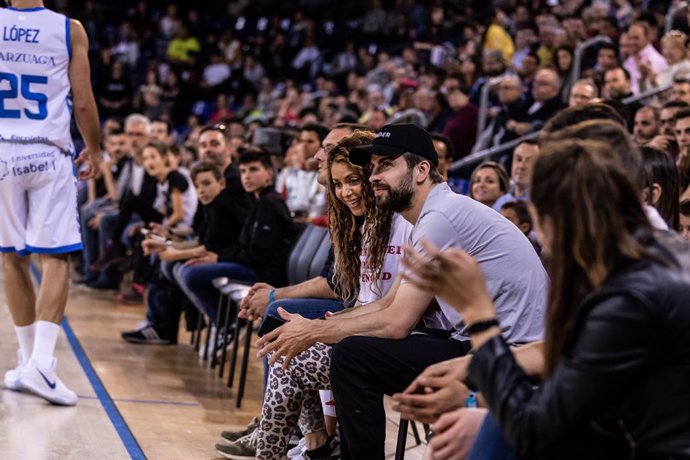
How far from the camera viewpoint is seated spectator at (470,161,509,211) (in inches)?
243

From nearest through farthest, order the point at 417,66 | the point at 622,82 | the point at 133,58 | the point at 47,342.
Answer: the point at 47,342 < the point at 622,82 < the point at 417,66 < the point at 133,58

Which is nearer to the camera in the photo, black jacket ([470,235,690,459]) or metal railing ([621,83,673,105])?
black jacket ([470,235,690,459])

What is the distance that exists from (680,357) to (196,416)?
3.31m

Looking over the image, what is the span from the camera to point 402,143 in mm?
3506

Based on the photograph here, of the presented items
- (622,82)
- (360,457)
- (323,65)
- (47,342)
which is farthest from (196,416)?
(323,65)

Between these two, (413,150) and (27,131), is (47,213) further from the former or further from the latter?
(413,150)

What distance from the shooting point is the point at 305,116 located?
11.4 metres

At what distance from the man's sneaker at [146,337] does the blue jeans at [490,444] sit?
4.90 metres

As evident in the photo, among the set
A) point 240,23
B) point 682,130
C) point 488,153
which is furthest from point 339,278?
point 240,23

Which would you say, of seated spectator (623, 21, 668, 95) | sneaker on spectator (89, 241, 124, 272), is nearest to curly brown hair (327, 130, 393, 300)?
seated spectator (623, 21, 668, 95)

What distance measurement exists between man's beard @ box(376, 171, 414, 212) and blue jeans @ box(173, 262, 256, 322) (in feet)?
8.58

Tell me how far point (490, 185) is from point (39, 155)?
254cm

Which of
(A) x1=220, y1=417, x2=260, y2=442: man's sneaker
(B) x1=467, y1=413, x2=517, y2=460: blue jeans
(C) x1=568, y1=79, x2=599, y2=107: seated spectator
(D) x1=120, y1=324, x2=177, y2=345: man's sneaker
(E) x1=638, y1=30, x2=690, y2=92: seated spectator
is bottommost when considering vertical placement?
(D) x1=120, y1=324, x2=177, y2=345: man's sneaker

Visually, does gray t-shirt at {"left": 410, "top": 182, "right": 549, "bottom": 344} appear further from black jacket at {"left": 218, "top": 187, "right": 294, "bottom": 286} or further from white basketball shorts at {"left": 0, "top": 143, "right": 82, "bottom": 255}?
black jacket at {"left": 218, "top": 187, "right": 294, "bottom": 286}
